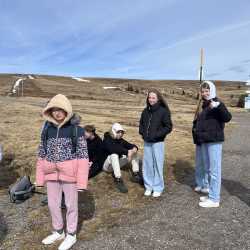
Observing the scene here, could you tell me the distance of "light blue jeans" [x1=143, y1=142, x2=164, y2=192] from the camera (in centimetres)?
770

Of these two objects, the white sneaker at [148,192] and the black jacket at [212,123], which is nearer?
the black jacket at [212,123]

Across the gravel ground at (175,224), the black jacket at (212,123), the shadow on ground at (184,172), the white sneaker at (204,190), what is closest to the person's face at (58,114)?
the gravel ground at (175,224)

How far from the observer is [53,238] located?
5574 mm

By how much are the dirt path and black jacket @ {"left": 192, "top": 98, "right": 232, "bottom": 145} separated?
4.02 ft

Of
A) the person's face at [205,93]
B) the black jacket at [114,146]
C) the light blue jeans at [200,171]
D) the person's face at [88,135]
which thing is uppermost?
the person's face at [205,93]

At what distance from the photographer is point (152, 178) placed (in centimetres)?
794

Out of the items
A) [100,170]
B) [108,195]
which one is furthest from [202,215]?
[100,170]

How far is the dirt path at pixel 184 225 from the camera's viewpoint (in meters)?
5.45

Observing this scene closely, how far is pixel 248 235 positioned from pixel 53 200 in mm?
2836

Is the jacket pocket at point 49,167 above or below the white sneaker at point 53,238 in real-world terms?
above

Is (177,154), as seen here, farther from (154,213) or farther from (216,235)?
(216,235)

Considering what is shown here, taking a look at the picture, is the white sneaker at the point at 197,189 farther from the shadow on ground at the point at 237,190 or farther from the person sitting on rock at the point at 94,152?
the person sitting on rock at the point at 94,152

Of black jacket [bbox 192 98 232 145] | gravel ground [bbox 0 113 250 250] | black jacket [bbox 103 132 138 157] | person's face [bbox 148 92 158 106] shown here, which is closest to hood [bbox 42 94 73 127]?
gravel ground [bbox 0 113 250 250]

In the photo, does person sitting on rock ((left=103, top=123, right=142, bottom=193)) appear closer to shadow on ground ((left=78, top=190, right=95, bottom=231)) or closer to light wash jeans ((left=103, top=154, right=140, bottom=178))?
light wash jeans ((left=103, top=154, right=140, bottom=178))
